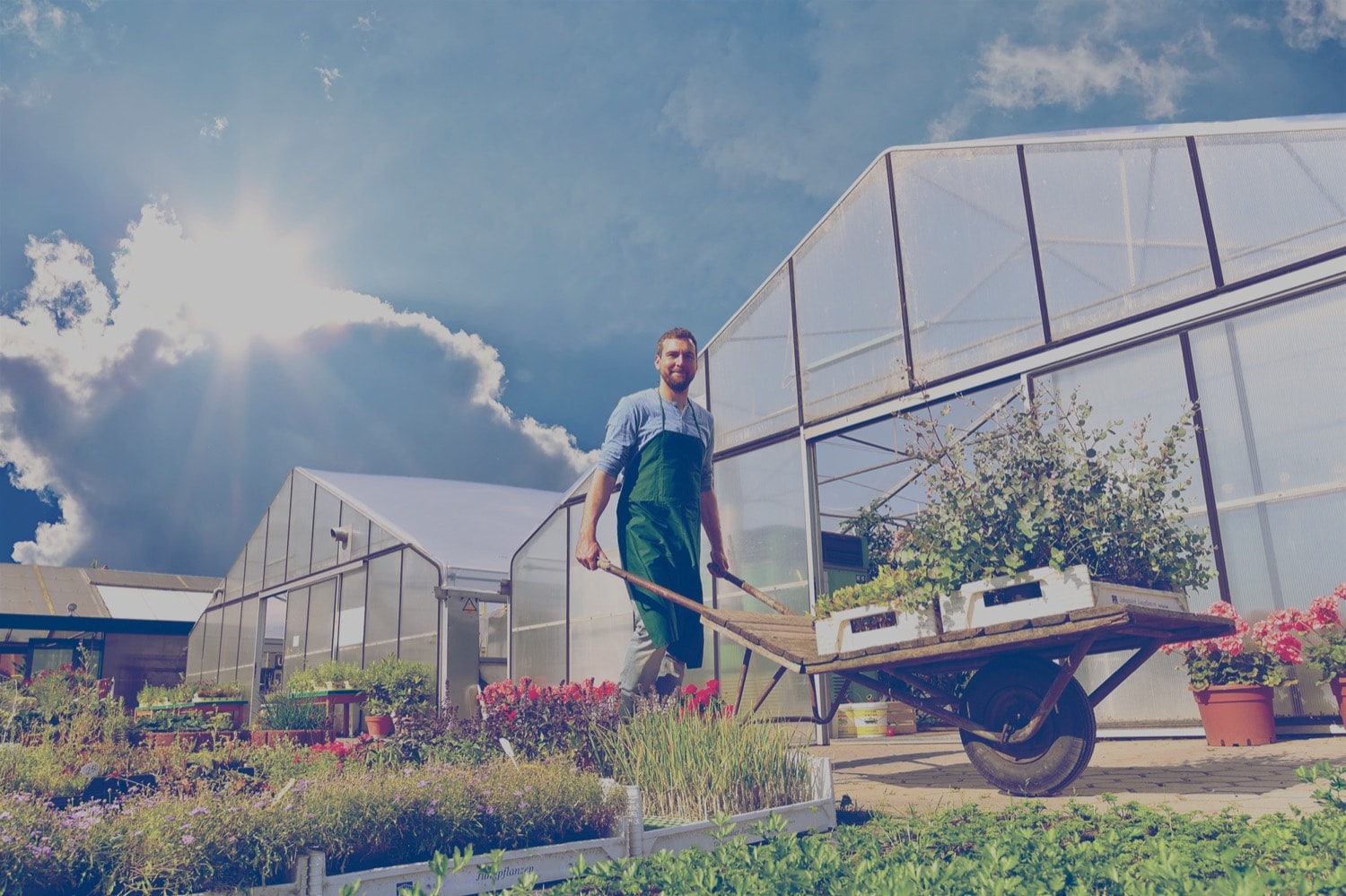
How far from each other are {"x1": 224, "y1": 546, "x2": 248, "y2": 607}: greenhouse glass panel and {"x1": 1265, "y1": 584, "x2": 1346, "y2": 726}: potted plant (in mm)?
18568

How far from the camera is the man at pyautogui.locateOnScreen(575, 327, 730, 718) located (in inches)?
162

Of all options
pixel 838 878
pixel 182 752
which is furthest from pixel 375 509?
pixel 838 878

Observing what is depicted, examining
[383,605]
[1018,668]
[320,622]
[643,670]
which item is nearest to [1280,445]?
[1018,668]

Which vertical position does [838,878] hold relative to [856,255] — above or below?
below

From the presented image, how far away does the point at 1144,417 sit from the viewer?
621 centimetres

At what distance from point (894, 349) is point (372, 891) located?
673cm

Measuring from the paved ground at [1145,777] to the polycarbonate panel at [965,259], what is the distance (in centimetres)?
310

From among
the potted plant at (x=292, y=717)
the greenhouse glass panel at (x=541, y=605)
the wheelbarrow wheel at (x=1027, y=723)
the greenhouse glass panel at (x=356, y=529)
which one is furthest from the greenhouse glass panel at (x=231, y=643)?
the wheelbarrow wheel at (x=1027, y=723)

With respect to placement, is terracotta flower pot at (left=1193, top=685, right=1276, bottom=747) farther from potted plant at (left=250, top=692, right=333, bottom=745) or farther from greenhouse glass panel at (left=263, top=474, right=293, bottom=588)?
greenhouse glass panel at (left=263, top=474, right=293, bottom=588)

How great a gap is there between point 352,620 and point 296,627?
263 centimetres

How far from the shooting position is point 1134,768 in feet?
15.3

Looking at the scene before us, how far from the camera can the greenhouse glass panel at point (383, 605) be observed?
14.1 m

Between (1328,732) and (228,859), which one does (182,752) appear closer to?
(228,859)

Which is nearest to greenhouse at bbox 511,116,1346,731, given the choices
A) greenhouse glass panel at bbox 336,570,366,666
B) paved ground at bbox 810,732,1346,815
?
paved ground at bbox 810,732,1346,815
